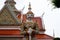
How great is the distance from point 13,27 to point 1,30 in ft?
2.76

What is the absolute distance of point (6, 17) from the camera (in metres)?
18.5

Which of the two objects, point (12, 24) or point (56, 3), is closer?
point (56, 3)

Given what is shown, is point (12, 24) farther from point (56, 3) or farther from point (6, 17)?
point (56, 3)

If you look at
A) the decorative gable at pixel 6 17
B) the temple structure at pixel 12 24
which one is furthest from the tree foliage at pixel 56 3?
the decorative gable at pixel 6 17

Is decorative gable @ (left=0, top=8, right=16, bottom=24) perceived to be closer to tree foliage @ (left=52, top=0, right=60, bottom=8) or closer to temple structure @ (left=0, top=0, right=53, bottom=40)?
temple structure @ (left=0, top=0, right=53, bottom=40)

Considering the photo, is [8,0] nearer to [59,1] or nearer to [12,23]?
[12,23]

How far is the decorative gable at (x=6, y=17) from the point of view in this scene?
18.0 metres

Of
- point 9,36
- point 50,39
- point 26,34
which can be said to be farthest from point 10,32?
point 26,34

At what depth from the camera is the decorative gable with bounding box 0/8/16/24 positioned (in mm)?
18039

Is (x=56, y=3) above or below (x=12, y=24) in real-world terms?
above

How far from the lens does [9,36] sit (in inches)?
651

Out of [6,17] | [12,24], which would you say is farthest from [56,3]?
[6,17]

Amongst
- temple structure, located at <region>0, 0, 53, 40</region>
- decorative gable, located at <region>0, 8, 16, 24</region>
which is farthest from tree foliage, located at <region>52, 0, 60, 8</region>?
decorative gable, located at <region>0, 8, 16, 24</region>

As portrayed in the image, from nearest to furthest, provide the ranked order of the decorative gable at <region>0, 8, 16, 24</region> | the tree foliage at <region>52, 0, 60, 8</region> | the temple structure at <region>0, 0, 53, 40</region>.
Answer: the tree foliage at <region>52, 0, 60, 8</region>
the temple structure at <region>0, 0, 53, 40</region>
the decorative gable at <region>0, 8, 16, 24</region>
